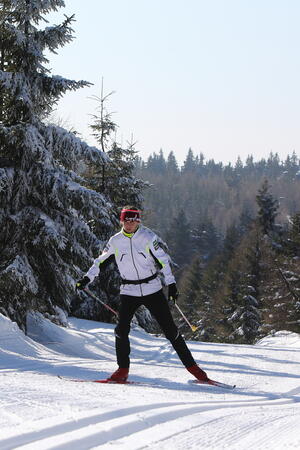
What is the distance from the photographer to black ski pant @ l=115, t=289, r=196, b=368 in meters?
6.69

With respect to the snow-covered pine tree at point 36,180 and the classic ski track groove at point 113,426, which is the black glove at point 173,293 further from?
the snow-covered pine tree at point 36,180

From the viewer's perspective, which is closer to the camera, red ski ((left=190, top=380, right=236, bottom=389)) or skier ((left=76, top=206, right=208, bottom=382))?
red ski ((left=190, top=380, right=236, bottom=389))

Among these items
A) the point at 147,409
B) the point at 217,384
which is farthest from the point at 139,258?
the point at 147,409

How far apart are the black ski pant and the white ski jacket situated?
0.09 meters

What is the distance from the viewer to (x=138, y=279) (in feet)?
21.9

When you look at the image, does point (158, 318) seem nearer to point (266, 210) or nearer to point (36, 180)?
point (36, 180)

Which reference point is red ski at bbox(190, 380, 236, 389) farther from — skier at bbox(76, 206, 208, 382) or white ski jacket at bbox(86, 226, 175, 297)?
white ski jacket at bbox(86, 226, 175, 297)

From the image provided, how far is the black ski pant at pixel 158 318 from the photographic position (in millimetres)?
6691

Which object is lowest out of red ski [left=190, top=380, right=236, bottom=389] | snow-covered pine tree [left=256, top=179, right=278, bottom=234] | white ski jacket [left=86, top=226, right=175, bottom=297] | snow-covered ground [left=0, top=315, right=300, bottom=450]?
red ski [left=190, top=380, right=236, bottom=389]

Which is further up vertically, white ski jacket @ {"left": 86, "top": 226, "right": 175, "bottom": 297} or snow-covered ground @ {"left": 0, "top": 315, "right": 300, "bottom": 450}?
white ski jacket @ {"left": 86, "top": 226, "right": 175, "bottom": 297}

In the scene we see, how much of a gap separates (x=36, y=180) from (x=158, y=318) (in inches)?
273

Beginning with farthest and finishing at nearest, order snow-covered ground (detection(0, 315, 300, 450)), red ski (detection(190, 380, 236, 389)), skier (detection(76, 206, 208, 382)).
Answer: skier (detection(76, 206, 208, 382)) < red ski (detection(190, 380, 236, 389)) < snow-covered ground (detection(0, 315, 300, 450))

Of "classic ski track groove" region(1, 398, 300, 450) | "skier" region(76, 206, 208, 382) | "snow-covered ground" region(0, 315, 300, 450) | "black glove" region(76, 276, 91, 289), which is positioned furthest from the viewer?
"black glove" region(76, 276, 91, 289)

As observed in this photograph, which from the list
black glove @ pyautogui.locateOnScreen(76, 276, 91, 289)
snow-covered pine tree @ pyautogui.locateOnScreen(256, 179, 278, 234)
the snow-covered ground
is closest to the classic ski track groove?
the snow-covered ground
